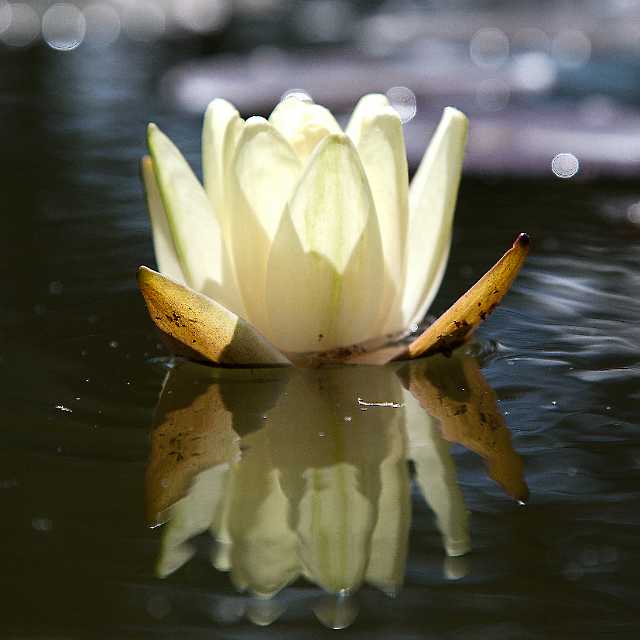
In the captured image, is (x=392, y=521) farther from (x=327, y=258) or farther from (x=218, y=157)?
(x=218, y=157)

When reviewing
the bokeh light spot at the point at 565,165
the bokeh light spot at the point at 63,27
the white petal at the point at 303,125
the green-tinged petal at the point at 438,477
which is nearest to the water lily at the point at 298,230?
the white petal at the point at 303,125

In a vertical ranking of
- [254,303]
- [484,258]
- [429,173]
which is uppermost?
[429,173]

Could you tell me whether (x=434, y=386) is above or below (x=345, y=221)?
below

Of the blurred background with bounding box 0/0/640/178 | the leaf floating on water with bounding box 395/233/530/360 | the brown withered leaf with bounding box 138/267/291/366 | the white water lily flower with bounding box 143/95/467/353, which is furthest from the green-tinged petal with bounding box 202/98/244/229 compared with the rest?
the blurred background with bounding box 0/0/640/178

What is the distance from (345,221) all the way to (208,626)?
0.48m

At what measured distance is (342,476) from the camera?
927 mm

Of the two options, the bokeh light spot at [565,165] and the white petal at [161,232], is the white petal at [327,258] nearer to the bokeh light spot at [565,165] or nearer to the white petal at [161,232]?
the white petal at [161,232]

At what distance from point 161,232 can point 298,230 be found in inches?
8.5

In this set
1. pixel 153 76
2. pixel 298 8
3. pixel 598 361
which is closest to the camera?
pixel 598 361

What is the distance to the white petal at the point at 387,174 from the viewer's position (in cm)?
111

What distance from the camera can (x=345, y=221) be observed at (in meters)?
1.08

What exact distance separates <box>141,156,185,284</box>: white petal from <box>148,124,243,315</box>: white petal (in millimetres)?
68

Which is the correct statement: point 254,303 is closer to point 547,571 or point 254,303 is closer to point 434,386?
point 434,386

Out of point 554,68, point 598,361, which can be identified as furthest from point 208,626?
point 554,68
